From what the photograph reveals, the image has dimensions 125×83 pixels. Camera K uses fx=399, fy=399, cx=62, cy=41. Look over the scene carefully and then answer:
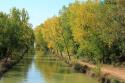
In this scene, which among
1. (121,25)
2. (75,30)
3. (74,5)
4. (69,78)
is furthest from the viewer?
(74,5)

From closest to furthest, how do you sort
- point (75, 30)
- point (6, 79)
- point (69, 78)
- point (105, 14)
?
point (105, 14), point (6, 79), point (69, 78), point (75, 30)

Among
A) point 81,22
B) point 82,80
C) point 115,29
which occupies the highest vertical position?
point 81,22

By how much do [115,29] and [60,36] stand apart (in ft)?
176

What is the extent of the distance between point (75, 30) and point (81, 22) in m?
2.41

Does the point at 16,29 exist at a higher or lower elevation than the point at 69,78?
higher

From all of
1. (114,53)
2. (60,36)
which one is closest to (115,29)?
(114,53)

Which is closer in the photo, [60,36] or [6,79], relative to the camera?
[6,79]

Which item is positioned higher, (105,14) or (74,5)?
(74,5)

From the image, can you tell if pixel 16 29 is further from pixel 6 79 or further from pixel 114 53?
pixel 6 79

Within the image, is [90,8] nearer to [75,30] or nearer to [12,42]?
[75,30]

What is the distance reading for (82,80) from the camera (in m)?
41.7

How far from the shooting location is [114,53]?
53.5 metres

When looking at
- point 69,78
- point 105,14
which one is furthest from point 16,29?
point 105,14

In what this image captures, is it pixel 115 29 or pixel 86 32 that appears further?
pixel 86 32
